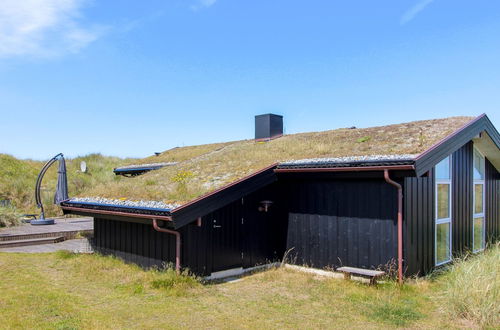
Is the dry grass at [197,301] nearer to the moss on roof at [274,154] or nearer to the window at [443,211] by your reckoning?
the window at [443,211]

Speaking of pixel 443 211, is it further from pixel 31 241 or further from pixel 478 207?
pixel 31 241

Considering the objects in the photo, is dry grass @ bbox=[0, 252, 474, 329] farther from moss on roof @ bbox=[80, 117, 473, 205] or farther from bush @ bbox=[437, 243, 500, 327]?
moss on roof @ bbox=[80, 117, 473, 205]

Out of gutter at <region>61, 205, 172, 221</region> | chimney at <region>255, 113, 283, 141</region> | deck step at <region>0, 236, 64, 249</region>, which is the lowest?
deck step at <region>0, 236, 64, 249</region>

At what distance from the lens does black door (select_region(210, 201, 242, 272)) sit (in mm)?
7613

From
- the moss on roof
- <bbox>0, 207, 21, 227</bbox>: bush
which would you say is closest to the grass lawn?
the moss on roof

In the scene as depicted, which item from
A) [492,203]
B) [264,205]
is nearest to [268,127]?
[264,205]

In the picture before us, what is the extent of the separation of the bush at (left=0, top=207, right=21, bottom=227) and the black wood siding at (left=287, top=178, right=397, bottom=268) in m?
11.0

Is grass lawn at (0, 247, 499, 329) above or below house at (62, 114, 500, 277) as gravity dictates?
below

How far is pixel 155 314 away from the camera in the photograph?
5227 mm

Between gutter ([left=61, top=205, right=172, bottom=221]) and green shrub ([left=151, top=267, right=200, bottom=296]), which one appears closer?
green shrub ([left=151, top=267, right=200, bottom=296])

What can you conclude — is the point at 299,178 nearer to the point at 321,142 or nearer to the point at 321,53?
the point at 321,142

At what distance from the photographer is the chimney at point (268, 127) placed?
13.7 metres

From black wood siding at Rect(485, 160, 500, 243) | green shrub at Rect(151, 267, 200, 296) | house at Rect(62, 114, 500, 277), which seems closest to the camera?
green shrub at Rect(151, 267, 200, 296)

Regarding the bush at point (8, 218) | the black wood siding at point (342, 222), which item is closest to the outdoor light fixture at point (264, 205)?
the black wood siding at point (342, 222)
